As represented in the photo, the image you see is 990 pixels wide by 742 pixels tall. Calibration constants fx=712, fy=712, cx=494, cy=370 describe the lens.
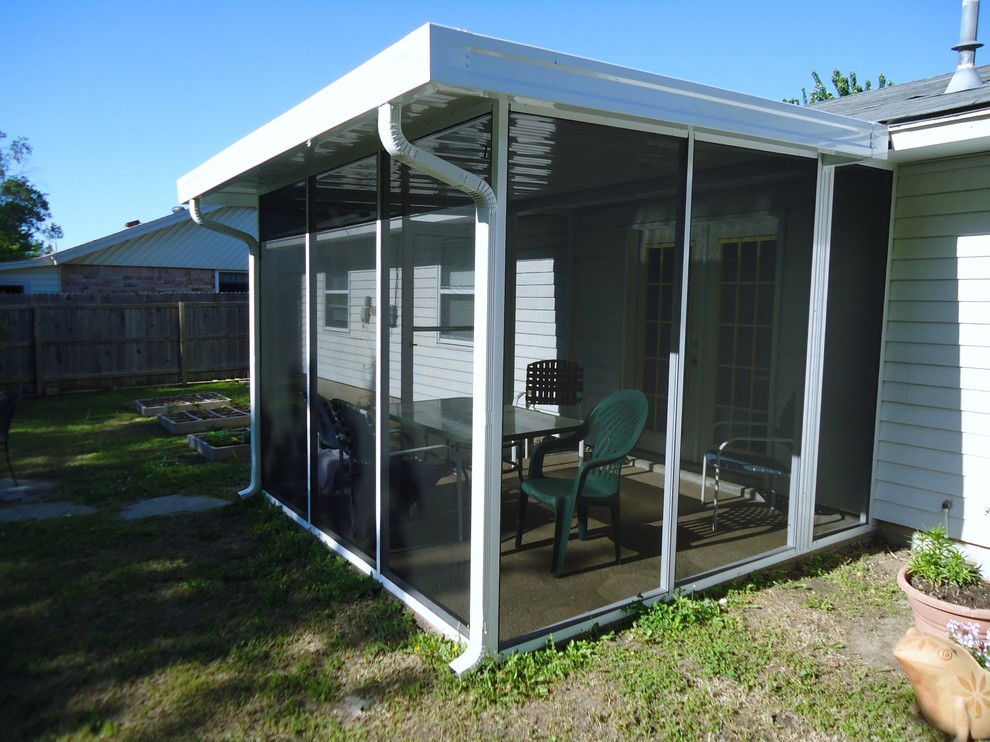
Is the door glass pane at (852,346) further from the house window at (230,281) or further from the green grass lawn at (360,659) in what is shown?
the house window at (230,281)

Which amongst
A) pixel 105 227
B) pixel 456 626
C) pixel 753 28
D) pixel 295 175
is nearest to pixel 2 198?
pixel 105 227

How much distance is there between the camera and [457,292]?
2916 mm

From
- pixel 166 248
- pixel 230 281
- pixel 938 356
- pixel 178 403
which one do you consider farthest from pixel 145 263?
pixel 938 356

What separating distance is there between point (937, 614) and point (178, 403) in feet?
27.5

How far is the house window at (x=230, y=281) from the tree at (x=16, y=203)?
50.5 ft

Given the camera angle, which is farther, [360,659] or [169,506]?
[169,506]

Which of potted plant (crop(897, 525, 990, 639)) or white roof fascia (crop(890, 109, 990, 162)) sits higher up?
white roof fascia (crop(890, 109, 990, 162))

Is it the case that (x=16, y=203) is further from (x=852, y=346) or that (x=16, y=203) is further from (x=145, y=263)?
(x=852, y=346)

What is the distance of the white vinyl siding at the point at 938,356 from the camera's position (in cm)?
385

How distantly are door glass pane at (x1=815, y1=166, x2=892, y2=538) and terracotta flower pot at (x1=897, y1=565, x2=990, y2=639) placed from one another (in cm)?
87

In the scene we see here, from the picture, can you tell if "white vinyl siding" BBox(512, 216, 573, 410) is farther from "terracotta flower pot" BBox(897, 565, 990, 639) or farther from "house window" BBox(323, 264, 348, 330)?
"terracotta flower pot" BBox(897, 565, 990, 639)

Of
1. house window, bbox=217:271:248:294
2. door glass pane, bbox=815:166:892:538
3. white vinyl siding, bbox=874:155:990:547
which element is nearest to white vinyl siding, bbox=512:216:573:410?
door glass pane, bbox=815:166:892:538

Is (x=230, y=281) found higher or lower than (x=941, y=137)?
lower

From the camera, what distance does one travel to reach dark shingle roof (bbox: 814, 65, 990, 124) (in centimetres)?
366
